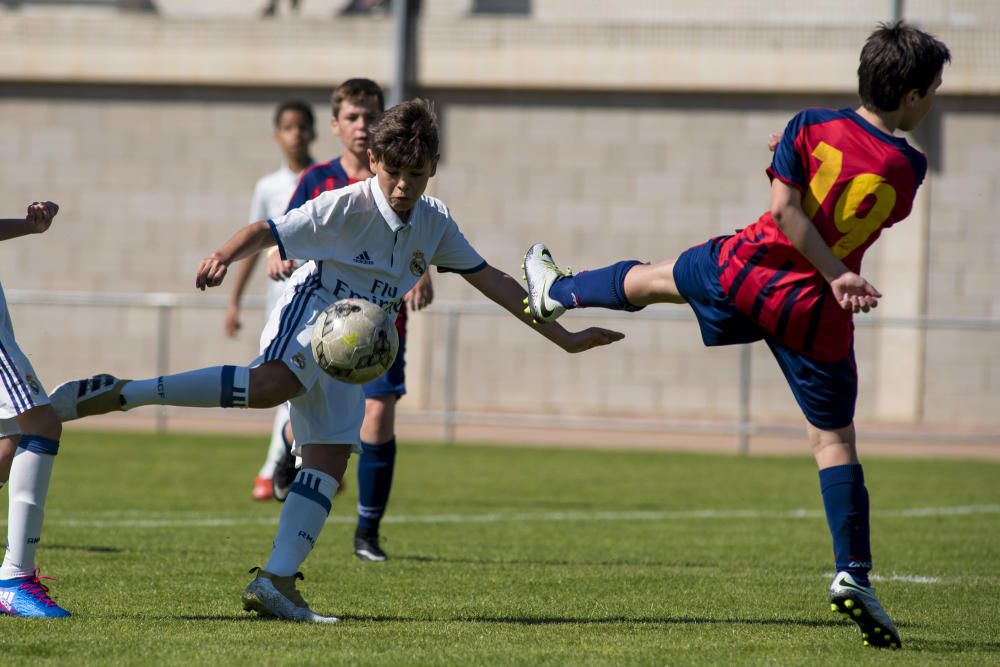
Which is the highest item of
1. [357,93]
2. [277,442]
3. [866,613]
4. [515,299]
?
[357,93]

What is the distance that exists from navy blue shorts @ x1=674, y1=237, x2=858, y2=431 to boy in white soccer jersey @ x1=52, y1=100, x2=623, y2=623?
0.44 metres

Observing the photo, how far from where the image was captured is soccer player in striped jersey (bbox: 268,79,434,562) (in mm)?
6781

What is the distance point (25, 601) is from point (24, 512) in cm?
30

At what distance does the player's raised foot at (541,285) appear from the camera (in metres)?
5.30

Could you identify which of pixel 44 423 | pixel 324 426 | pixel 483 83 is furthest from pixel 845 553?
→ pixel 483 83

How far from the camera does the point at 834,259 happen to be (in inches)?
177

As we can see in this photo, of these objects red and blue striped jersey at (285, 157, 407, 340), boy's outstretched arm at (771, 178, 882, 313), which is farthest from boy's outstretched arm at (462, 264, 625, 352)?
red and blue striped jersey at (285, 157, 407, 340)

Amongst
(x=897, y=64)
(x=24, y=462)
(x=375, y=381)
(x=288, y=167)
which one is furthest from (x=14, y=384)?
(x=288, y=167)

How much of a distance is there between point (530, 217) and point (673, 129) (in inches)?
89.8

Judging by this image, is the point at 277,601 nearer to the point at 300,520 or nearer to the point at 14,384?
the point at 300,520

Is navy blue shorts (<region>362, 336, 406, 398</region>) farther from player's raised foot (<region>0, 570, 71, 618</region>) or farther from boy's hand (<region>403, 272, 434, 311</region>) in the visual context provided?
player's raised foot (<region>0, 570, 71, 618</region>)

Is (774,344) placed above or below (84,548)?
above

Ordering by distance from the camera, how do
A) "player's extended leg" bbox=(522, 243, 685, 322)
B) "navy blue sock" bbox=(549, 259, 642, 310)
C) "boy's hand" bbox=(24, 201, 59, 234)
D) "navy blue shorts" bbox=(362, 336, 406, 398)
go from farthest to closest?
"navy blue shorts" bbox=(362, 336, 406, 398)
"navy blue sock" bbox=(549, 259, 642, 310)
"player's extended leg" bbox=(522, 243, 685, 322)
"boy's hand" bbox=(24, 201, 59, 234)

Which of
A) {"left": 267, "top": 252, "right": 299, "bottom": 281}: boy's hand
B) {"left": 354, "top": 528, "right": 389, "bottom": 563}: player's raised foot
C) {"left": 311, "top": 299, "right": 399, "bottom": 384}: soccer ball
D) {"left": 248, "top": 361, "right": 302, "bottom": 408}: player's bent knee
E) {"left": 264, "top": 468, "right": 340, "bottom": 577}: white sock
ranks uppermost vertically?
{"left": 267, "top": 252, "right": 299, "bottom": 281}: boy's hand
